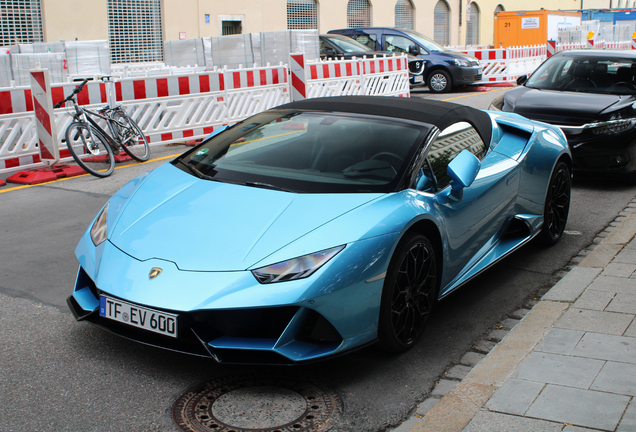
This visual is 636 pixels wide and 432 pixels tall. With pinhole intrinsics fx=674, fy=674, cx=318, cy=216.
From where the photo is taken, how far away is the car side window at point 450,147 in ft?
12.8

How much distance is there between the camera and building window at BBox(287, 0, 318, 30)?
27256 mm

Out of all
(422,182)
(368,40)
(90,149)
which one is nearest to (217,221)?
(422,182)

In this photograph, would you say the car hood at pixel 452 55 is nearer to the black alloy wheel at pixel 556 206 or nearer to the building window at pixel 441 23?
the black alloy wheel at pixel 556 206

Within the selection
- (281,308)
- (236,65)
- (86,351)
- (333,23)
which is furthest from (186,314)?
(333,23)

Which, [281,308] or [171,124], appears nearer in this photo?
[281,308]

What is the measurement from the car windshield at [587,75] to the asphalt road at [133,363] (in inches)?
140

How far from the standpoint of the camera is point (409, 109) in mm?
4285

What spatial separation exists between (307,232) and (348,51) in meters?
16.3

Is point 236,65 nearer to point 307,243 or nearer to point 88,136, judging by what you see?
point 88,136

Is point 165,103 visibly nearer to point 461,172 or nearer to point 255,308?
point 461,172

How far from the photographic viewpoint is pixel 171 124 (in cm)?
1065

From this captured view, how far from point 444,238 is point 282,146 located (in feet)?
3.75

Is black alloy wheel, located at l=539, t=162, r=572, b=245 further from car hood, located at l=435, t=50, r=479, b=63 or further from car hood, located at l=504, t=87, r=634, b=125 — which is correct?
car hood, located at l=435, t=50, r=479, b=63

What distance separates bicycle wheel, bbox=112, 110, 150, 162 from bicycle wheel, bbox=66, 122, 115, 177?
1.06 ft
